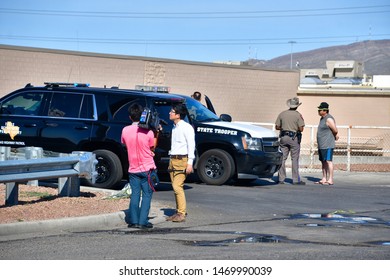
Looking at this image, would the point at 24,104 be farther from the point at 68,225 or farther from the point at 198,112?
the point at 68,225

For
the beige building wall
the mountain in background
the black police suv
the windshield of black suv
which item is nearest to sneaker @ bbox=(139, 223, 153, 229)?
the black police suv

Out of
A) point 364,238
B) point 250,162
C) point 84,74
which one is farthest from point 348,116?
point 364,238

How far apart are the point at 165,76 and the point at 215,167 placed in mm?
12886

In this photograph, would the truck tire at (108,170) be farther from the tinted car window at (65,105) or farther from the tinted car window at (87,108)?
the tinted car window at (65,105)

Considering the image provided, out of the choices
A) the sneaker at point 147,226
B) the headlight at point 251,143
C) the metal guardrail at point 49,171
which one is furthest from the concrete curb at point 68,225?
the headlight at point 251,143

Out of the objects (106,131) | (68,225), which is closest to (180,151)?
(68,225)

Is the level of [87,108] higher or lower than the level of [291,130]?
higher

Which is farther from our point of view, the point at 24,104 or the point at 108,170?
the point at 24,104

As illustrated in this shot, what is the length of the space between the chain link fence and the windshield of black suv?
623cm

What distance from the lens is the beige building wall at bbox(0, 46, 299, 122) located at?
24.8 m

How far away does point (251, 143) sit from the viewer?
55.0ft

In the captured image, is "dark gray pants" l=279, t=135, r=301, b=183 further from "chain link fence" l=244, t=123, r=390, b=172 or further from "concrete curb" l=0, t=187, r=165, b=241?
"concrete curb" l=0, t=187, r=165, b=241

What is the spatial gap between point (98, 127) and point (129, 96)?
0.90 metres

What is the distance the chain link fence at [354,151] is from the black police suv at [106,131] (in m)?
6.53
